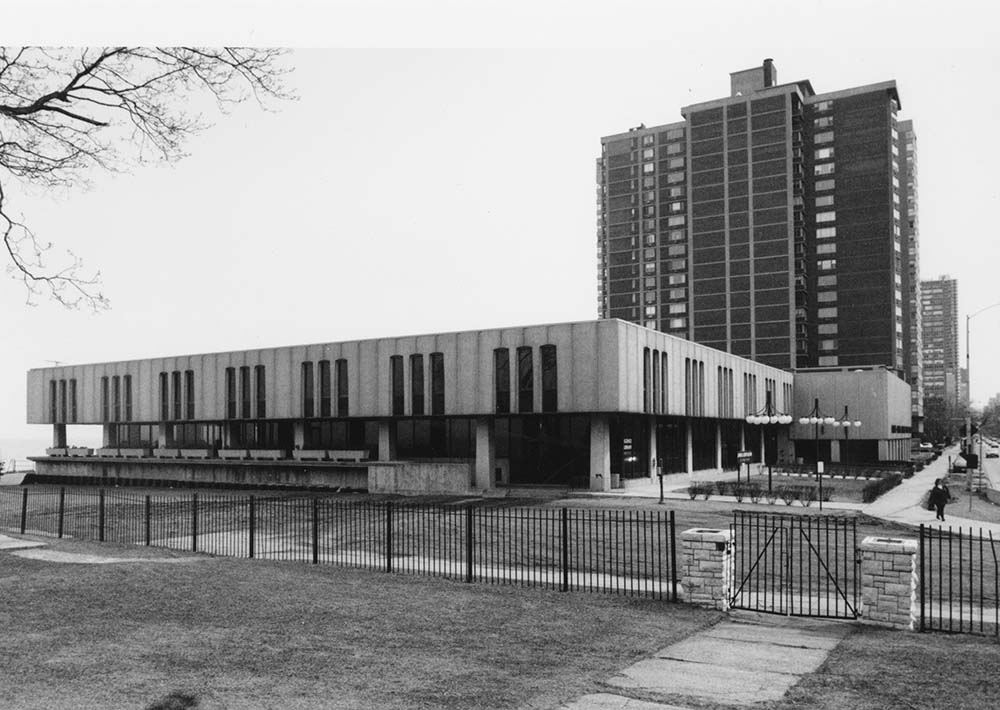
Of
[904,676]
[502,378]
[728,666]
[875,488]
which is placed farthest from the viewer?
[502,378]

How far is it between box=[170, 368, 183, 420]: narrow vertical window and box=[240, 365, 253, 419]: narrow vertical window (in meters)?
6.21

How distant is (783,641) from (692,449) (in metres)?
47.5

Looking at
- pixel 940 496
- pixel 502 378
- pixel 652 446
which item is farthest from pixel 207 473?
pixel 940 496

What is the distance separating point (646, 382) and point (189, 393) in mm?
31715

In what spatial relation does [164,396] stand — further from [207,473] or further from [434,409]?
[434,409]

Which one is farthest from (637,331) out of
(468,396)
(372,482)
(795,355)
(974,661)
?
(795,355)

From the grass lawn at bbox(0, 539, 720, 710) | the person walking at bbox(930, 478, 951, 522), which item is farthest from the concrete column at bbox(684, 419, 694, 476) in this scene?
the grass lawn at bbox(0, 539, 720, 710)

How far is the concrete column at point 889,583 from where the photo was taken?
1167cm

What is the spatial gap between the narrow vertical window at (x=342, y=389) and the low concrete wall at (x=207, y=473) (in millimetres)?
3906

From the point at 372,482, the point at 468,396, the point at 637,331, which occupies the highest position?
the point at 637,331

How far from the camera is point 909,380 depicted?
126 m

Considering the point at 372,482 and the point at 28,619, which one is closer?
the point at 28,619

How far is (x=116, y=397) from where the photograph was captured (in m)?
63.4

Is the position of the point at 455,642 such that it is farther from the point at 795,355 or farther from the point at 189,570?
the point at 795,355
